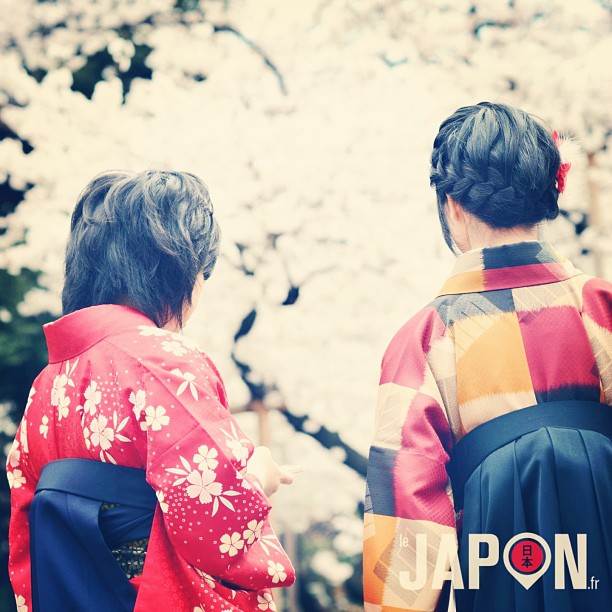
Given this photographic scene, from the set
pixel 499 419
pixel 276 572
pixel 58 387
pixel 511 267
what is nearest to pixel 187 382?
pixel 58 387

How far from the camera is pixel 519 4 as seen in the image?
5.11 metres

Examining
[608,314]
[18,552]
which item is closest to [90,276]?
[18,552]

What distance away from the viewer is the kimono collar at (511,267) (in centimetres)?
187

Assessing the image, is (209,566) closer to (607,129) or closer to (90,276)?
(90,276)

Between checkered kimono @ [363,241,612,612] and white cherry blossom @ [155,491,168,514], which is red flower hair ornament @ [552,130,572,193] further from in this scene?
white cherry blossom @ [155,491,168,514]

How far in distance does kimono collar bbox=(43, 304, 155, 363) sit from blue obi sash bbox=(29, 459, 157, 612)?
11.9 inches

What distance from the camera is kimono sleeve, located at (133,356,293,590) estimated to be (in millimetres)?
1655

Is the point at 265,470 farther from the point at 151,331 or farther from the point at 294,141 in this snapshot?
the point at 294,141

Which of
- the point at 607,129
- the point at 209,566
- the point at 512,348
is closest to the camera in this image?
the point at 209,566

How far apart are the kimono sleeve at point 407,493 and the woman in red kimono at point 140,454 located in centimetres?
24

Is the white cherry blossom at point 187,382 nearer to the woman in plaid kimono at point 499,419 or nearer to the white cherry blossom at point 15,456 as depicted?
the woman in plaid kimono at point 499,419

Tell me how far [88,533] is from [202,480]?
302 millimetres

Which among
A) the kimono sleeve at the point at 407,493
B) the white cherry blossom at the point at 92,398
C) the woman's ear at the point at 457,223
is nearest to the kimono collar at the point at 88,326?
the white cherry blossom at the point at 92,398

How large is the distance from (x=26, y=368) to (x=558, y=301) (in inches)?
154
